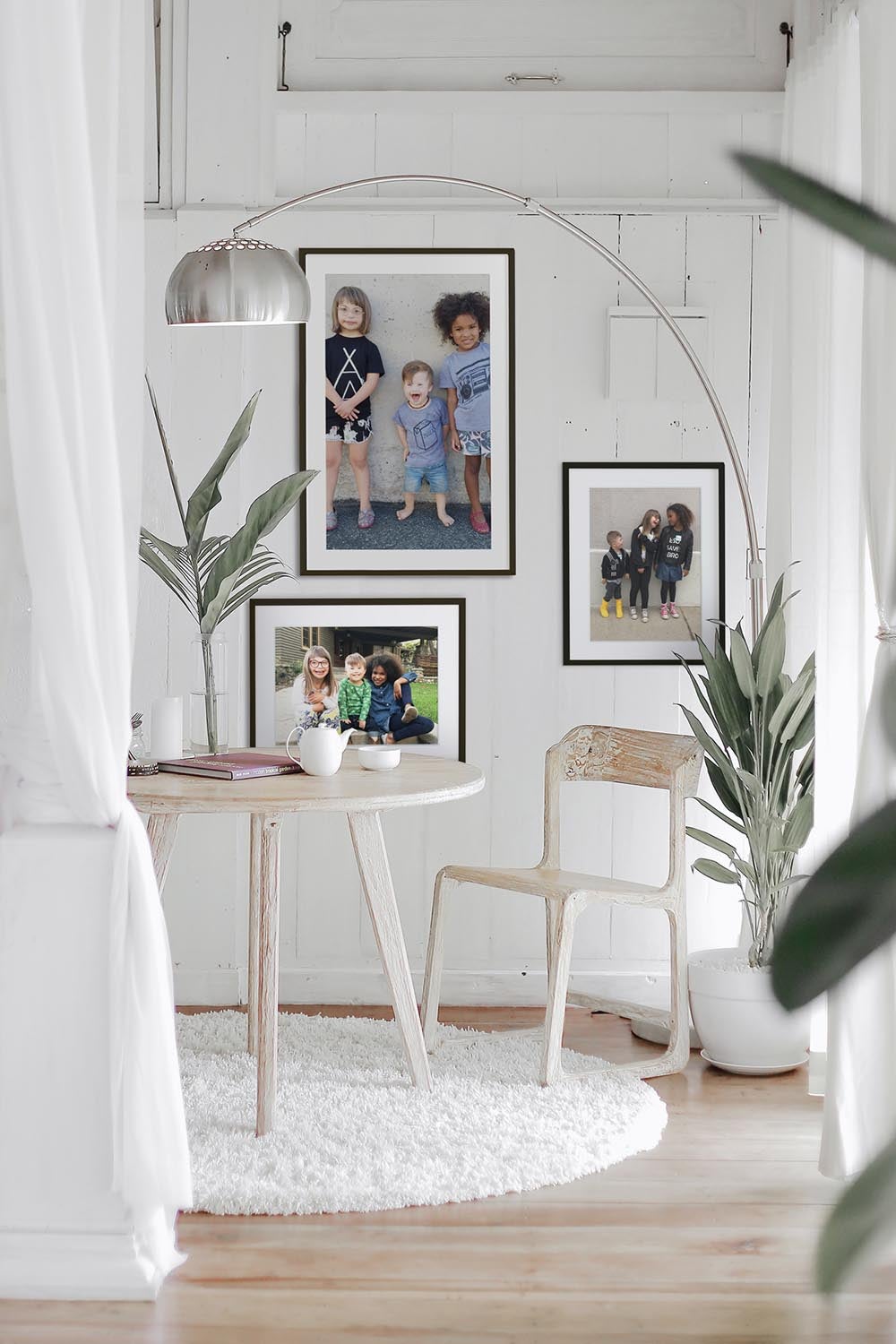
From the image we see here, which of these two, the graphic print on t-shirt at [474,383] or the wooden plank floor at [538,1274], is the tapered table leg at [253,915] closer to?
the wooden plank floor at [538,1274]

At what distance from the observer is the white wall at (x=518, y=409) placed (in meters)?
4.08

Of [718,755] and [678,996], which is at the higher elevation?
[718,755]

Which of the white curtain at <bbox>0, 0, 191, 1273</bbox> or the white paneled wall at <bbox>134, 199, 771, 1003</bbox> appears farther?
the white paneled wall at <bbox>134, 199, 771, 1003</bbox>

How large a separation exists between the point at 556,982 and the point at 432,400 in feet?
5.89

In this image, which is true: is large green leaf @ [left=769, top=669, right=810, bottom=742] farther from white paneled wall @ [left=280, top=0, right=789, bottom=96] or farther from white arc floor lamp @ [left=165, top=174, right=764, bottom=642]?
white paneled wall @ [left=280, top=0, right=789, bottom=96]

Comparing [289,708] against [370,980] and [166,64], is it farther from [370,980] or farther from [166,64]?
[166,64]

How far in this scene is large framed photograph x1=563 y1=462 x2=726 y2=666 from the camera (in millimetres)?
4094

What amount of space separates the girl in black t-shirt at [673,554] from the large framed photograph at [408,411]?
0.46 metres

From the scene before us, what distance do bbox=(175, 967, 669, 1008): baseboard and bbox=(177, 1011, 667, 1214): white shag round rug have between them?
1.31 feet

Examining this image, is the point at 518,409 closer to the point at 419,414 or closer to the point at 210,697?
the point at 419,414

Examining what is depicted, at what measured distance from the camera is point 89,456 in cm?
215

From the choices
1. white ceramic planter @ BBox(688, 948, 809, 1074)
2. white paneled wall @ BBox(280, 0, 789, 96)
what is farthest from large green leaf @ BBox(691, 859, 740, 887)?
white paneled wall @ BBox(280, 0, 789, 96)

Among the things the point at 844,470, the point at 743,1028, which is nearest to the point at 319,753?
the point at 743,1028

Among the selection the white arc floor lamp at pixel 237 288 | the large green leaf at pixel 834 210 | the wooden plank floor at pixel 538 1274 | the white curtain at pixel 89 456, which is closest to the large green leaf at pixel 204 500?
the white arc floor lamp at pixel 237 288
